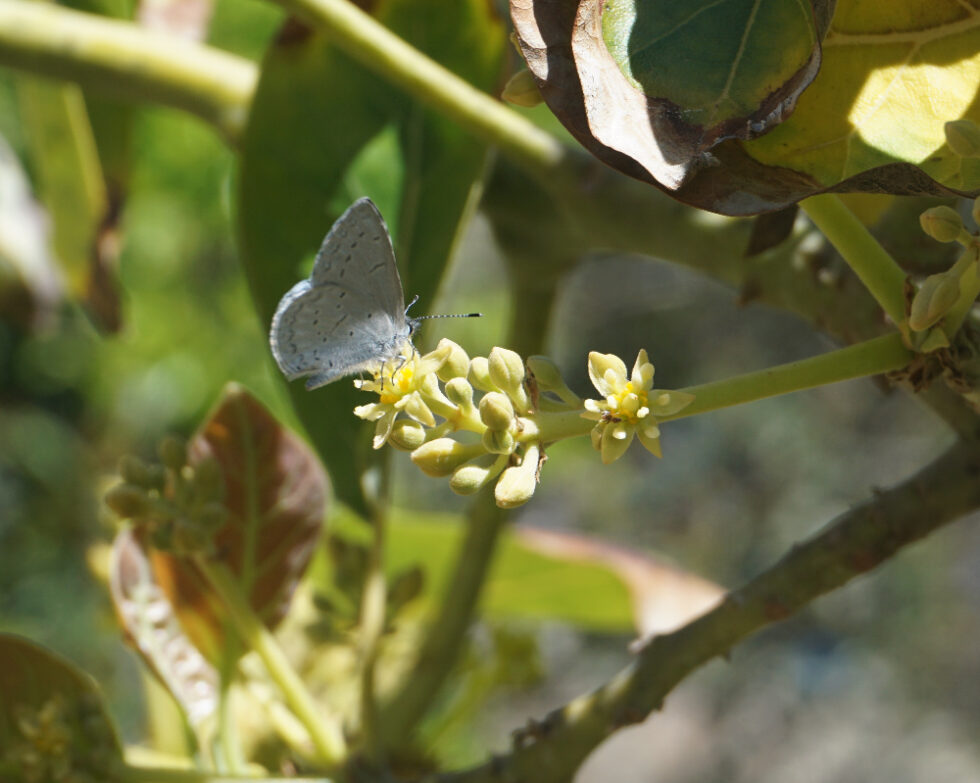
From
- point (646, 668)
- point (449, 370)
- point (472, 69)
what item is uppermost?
point (472, 69)

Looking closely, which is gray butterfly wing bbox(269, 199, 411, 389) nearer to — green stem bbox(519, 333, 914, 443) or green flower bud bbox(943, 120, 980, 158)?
green stem bbox(519, 333, 914, 443)

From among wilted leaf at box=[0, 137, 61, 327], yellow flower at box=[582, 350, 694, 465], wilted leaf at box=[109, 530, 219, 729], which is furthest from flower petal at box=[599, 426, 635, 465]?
wilted leaf at box=[0, 137, 61, 327]

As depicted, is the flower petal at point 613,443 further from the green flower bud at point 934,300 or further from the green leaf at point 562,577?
the green leaf at point 562,577

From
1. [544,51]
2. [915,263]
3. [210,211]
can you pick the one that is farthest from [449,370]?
[210,211]

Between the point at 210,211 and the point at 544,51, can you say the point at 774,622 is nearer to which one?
the point at 544,51

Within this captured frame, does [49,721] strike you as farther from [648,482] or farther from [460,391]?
[648,482]

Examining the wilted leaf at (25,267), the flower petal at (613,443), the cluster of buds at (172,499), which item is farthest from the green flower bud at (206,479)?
the wilted leaf at (25,267)

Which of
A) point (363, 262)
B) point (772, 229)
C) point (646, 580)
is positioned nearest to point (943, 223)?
point (772, 229)
